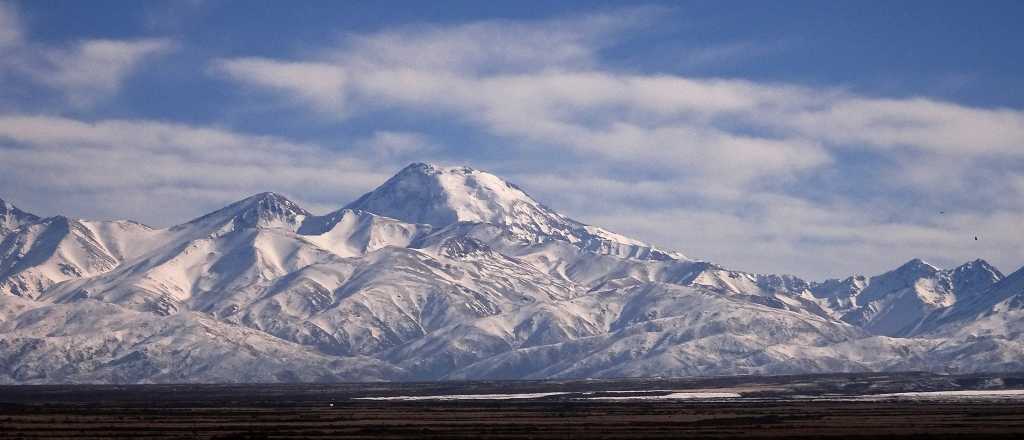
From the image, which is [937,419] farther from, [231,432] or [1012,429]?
Result: [231,432]

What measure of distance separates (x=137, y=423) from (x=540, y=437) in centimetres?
6013

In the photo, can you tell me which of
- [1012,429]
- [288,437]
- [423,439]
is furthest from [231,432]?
[1012,429]

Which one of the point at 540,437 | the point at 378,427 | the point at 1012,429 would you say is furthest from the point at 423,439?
the point at 1012,429

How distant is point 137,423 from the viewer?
186m

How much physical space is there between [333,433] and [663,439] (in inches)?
1546

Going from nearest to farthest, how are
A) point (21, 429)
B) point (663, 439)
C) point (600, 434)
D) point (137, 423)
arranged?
point (663, 439) → point (600, 434) → point (21, 429) → point (137, 423)

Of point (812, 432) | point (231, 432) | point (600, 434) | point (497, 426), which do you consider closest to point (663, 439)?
point (600, 434)

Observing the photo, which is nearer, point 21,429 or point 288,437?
point 288,437

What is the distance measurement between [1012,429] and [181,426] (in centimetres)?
9852

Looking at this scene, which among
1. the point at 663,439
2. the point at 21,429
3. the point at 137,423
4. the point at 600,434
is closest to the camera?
the point at 663,439

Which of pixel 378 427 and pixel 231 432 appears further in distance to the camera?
pixel 378 427

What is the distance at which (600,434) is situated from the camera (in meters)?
160

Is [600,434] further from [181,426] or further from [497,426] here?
[181,426]

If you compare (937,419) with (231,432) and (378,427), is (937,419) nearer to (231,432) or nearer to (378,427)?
(378,427)
